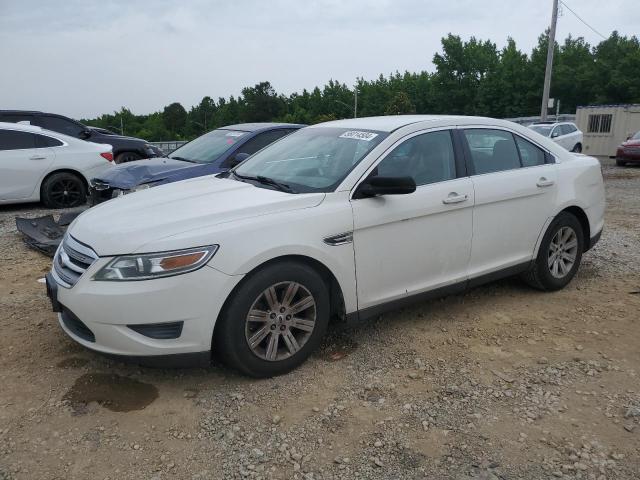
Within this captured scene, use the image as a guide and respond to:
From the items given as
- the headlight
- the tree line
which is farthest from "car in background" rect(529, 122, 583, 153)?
the tree line

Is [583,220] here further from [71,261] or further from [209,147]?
[209,147]

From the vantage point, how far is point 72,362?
363 cm

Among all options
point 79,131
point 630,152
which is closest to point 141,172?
point 79,131

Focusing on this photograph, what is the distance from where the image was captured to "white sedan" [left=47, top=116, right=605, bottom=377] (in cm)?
306

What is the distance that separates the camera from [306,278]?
11.1ft

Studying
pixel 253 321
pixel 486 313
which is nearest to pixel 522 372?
pixel 486 313

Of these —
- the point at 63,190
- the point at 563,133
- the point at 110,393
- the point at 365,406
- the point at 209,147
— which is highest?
the point at 209,147

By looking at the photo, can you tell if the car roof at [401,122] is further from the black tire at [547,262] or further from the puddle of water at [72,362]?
the puddle of water at [72,362]

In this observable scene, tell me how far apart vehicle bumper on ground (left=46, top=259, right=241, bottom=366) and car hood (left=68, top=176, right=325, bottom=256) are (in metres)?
0.19

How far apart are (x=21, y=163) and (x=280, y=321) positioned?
7.21 meters

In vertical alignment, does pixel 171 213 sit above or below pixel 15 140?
below

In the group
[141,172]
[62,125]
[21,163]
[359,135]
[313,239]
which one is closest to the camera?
[313,239]

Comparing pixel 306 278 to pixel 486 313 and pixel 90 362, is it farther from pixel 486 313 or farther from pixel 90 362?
pixel 486 313

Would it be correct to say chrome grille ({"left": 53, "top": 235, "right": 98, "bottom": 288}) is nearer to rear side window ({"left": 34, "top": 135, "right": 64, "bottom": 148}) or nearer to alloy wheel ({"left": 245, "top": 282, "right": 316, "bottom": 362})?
alloy wheel ({"left": 245, "top": 282, "right": 316, "bottom": 362})
